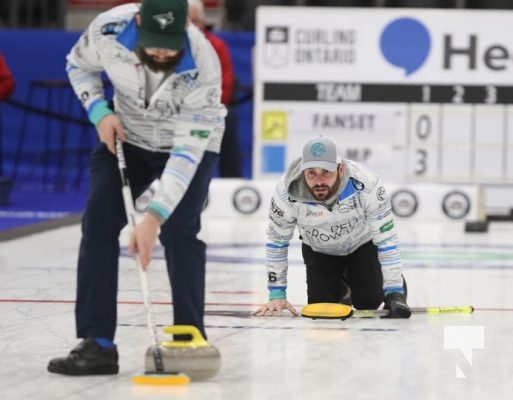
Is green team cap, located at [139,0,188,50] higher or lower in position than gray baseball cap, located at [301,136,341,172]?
higher

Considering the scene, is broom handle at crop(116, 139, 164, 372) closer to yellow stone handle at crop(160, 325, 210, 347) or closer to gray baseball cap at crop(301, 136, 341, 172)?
yellow stone handle at crop(160, 325, 210, 347)

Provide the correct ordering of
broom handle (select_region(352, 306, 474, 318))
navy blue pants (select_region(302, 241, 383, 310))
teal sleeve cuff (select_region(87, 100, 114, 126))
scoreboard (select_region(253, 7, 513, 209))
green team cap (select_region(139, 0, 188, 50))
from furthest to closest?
scoreboard (select_region(253, 7, 513, 209)), navy blue pants (select_region(302, 241, 383, 310)), broom handle (select_region(352, 306, 474, 318)), teal sleeve cuff (select_region(87, 100, 114, 126)), green team cap (select_region(139, 0, 188, 50))

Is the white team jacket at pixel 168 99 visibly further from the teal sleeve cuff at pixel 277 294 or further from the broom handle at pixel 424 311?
the broom handle at pixel 424 311

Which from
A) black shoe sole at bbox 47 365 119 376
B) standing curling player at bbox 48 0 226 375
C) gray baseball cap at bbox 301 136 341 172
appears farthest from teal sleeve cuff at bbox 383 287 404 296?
black shoe sole at bbox 47 365 119 376

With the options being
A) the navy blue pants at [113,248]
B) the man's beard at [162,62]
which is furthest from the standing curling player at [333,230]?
the man's beard at [162,62]

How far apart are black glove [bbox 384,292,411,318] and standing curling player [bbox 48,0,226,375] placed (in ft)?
5.02

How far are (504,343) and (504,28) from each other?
21.9ft

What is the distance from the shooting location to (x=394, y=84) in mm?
11758

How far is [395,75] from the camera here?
1176 cm

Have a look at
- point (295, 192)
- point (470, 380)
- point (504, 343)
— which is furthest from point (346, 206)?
point (470, 380)

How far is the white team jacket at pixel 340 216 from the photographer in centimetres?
586

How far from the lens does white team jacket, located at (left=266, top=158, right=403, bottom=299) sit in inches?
231

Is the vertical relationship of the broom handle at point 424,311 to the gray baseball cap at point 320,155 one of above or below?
below

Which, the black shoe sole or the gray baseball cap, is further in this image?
the gray baseball cap
